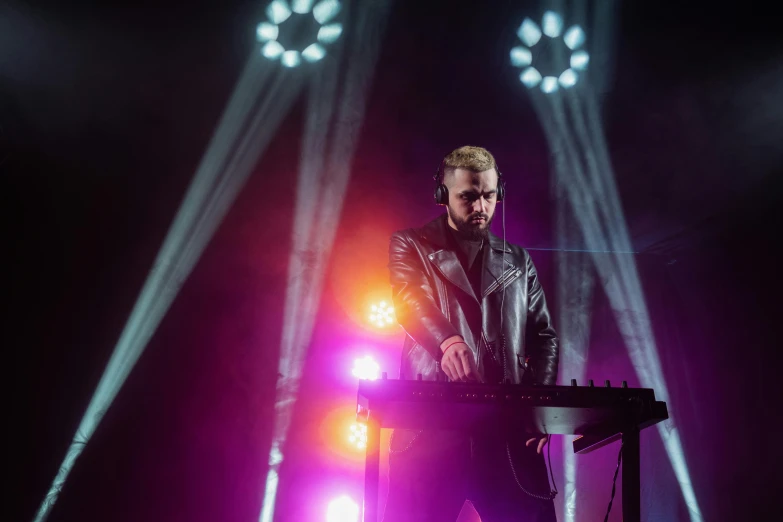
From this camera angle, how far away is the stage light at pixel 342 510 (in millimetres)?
4078

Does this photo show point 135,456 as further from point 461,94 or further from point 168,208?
point 461,94

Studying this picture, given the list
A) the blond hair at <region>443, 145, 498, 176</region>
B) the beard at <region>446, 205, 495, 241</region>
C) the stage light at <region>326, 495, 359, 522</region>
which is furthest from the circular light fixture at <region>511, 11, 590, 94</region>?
the stage light at <region>326, 495, 359, 522</region>

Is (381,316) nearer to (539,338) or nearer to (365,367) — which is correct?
(365,367)

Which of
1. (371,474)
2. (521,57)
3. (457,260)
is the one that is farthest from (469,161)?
(521,57)

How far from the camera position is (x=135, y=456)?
13.1ft

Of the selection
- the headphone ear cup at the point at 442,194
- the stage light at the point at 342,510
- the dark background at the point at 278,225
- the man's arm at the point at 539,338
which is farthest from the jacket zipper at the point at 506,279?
the stage light at the point at 342,510

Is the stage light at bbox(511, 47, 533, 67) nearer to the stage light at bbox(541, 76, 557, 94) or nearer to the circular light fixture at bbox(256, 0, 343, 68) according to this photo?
the stage light at bbox(541, 76, 557, 94)

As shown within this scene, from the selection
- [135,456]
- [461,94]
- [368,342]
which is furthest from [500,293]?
[135,456]

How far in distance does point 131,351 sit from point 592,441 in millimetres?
3657

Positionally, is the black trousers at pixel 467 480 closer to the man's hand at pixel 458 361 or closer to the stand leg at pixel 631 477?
the man's hand at pixel 458 361

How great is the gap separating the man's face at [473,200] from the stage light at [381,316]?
2.39m

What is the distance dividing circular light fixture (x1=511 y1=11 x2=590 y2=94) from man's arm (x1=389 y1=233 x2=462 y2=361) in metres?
1.97

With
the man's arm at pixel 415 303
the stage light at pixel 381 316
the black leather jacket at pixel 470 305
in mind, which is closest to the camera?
the man's arm at pixel 415 303

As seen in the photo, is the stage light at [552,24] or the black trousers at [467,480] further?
the stage light at [552,24]
